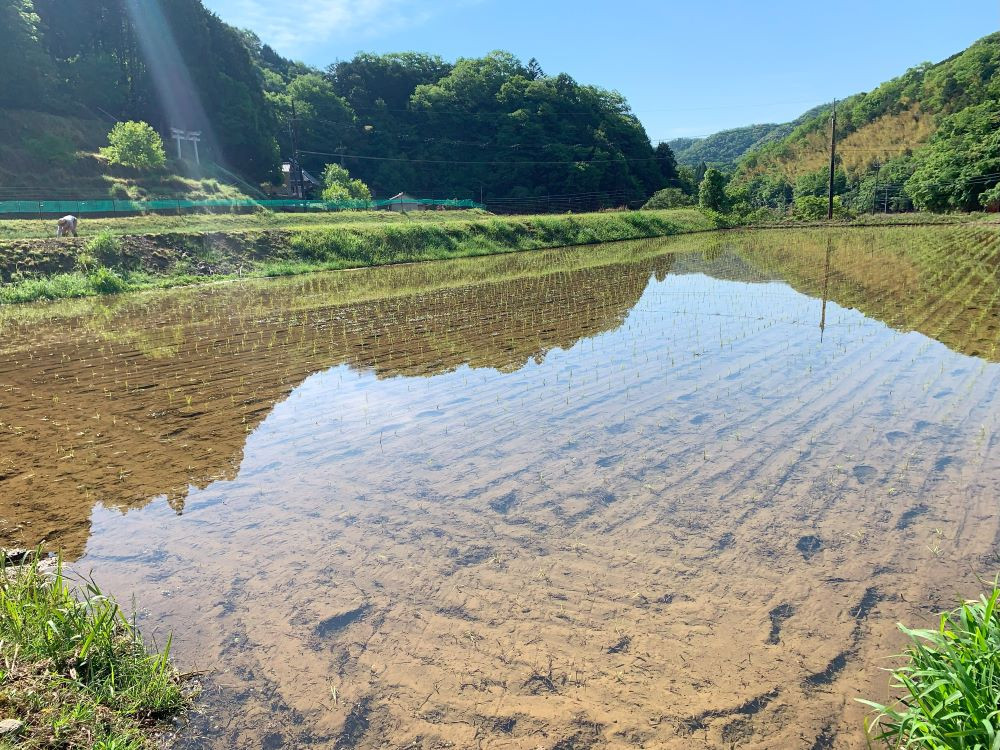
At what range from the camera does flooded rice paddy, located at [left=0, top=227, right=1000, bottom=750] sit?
3168 mm

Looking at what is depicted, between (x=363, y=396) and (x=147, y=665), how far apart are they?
545cm

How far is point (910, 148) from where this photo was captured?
74.0 m

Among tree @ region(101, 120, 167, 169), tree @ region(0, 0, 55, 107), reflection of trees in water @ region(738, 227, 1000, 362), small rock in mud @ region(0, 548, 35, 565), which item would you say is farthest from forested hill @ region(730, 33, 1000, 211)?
tree @ region(0, 0, 55, 107)

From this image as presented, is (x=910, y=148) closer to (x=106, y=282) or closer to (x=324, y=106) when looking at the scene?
(x=324, y=106)

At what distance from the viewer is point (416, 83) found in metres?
79.8

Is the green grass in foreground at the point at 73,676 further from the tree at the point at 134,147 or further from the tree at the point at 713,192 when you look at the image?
the tree at the point at 713,192

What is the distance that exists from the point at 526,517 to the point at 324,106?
236 ft

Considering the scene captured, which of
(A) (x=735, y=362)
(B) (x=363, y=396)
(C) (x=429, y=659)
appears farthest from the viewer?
(A) (x=735, y=362)

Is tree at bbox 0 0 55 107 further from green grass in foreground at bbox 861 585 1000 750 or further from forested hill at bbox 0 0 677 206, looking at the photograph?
green grass in foreground at bbox 861 585 1000 750

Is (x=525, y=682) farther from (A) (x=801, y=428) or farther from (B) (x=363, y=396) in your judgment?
(B) (x=363, y=396)

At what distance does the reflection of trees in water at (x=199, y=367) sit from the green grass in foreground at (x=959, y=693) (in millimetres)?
5460

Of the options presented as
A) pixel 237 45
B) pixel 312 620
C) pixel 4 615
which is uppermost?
pixel 237 45

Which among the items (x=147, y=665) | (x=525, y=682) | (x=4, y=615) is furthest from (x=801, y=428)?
(x=4, y=615)

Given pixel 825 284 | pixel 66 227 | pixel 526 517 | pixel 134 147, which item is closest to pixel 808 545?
pixel 526 517
